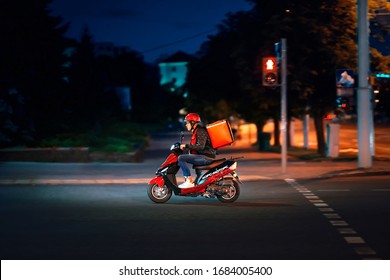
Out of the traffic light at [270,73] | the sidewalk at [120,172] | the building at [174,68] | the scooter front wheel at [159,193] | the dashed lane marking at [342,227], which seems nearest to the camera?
the dashed lane marking at [342,227]

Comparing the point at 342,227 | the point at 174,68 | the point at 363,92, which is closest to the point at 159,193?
the point at 342,227

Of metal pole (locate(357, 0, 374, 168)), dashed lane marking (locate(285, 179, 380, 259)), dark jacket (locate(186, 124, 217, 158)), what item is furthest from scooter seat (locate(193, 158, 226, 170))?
metal pole (locate(357, 0, 374, 168))

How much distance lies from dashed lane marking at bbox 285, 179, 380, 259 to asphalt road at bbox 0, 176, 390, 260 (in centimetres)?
1

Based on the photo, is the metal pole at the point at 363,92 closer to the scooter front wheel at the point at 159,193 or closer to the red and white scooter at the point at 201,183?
the red and white scooter at the point at 201,183

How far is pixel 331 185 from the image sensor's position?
18.9m

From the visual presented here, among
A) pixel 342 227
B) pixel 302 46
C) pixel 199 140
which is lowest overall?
pixel 342 227

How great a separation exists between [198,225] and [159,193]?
A: 341 centimetres

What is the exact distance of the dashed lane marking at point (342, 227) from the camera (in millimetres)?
9505

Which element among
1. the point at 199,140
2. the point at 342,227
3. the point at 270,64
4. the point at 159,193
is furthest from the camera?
the point at 270,64

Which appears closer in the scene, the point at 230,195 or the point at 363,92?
the point at 230,195

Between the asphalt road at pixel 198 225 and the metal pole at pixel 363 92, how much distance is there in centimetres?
514

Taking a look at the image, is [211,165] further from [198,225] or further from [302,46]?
[302,46]

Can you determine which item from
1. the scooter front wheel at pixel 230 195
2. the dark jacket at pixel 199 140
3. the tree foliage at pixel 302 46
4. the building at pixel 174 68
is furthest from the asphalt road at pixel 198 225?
the building at pixel 174 68

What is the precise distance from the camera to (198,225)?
11.9 metres
